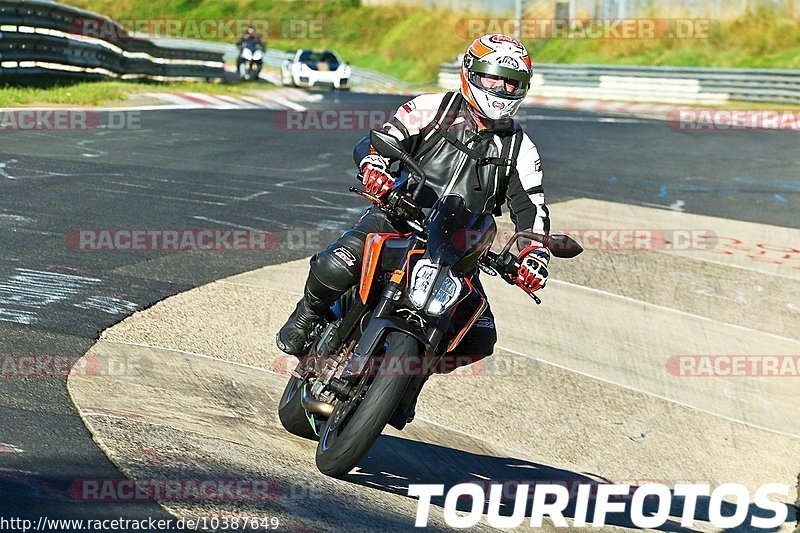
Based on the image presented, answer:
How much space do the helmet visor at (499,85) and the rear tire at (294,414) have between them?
67.1 inches

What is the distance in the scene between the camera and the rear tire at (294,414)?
543 cm

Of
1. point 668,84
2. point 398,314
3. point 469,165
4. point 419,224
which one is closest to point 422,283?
point 398,314

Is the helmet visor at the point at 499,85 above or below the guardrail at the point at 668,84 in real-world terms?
above

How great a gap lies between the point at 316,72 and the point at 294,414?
28223 millimetres

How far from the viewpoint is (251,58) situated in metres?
31.3

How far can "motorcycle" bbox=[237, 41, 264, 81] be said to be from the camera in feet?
103

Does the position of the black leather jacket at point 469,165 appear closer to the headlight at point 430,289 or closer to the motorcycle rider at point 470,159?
the motorcycle rider at point 470,159

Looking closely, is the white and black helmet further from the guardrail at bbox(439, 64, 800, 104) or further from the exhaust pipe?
the guardrail at bbox(439, 64, 800, 104)

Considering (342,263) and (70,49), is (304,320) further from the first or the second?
(70,49)

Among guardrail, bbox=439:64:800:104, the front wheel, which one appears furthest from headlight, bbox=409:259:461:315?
guardrail, bbox=439:64:800:104

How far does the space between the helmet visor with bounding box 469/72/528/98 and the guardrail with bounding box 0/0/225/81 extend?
14.9 metres

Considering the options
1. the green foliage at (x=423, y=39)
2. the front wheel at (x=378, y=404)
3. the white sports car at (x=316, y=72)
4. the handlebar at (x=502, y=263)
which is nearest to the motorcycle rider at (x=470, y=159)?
the handlebar at (x=502, y=263)

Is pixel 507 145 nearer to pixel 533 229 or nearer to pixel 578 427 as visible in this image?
pixel 533 229

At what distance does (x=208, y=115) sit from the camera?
18266mm
